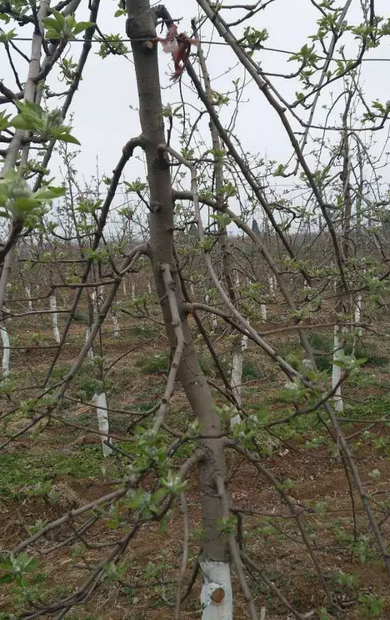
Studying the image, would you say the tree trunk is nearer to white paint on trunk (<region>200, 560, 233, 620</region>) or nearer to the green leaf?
white paint on trunk (<region>200, 560, 233, 620</region>)

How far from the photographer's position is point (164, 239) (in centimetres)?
159

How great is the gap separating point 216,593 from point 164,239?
0.99 m

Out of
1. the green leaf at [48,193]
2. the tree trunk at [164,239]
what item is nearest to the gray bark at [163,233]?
the tree trunk at [164,239]

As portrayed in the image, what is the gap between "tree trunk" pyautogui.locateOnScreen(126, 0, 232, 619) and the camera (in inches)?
57.8

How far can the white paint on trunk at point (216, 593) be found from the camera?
1.42 m

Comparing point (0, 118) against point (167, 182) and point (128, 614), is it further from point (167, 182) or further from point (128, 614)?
point (128, 614)

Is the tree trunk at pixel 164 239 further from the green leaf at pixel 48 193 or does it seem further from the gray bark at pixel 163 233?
the green leaf at pixel 48 193

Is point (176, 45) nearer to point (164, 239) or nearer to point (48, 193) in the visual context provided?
point (164, 239)

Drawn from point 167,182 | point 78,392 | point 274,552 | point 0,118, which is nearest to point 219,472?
point 167,182

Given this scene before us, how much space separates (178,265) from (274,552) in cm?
288

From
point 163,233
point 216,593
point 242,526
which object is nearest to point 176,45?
point 163,233

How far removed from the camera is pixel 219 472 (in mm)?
1536

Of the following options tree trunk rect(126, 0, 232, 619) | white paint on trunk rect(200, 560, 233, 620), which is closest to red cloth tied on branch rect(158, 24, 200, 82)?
tree trunk rect(126, 0, 232, 619)

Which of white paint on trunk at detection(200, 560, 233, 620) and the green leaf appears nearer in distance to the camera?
the green leaf
